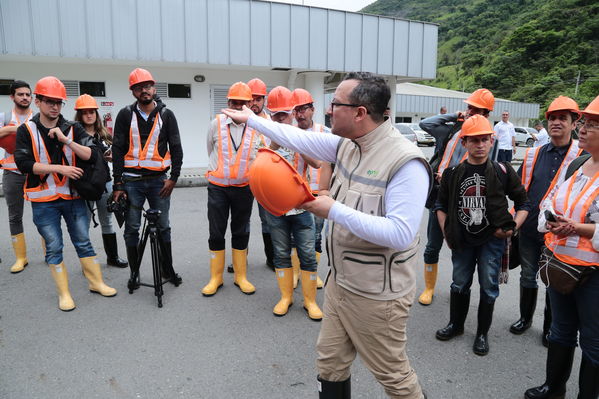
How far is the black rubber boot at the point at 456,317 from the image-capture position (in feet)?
11.6

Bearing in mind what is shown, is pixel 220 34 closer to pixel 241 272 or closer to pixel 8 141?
pixel 8 141

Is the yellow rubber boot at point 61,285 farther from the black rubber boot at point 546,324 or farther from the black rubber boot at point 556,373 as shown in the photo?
the black rubber boot at point 546,324

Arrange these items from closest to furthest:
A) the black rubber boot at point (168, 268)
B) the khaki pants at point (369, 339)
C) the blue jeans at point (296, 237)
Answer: the khaki pants at point (369, 339) → the blue jeans at point (296, 237) → the black rubber boot at point (168, 268)

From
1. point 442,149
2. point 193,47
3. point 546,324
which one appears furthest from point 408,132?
point 546,324

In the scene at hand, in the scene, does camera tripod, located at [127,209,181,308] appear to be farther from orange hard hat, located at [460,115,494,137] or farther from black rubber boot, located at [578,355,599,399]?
black rubber boot, located at [578,355,599,399]

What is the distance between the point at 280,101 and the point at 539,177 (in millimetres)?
2440

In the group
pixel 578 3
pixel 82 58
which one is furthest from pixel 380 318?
pixel 578 3

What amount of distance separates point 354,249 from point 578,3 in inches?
3077

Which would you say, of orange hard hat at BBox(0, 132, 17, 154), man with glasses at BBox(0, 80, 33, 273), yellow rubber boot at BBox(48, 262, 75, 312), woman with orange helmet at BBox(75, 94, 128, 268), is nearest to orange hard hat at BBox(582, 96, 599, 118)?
yellow rubber boot at BBox(48, 262, 75, 312)

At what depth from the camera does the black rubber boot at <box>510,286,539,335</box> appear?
3.72m

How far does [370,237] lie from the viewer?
67.7 inches

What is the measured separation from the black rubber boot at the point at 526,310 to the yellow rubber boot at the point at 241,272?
2.61m

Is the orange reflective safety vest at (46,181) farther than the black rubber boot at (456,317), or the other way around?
the orange reflective safety vest at (46,181)

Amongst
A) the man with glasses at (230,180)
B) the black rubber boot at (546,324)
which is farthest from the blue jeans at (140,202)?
the black rubber boot at (546,324)
